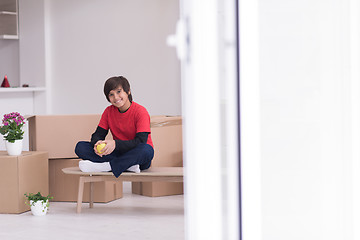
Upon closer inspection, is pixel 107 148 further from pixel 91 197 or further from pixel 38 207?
pixel 38 207

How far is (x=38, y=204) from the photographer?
3590 millimetres

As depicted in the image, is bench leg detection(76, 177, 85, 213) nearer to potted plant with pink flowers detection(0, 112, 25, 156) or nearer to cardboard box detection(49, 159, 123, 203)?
cardboard box detection(49, 159, 123, 203)

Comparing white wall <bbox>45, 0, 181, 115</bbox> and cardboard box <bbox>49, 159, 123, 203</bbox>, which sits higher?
white wall <bbox>45, 0, 181, 115</bbox>

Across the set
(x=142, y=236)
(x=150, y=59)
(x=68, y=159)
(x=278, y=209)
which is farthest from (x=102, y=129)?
(x=278, y=209)

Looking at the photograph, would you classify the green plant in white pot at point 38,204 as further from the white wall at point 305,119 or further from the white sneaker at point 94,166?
the white wall at point 305,119

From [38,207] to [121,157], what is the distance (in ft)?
1.97

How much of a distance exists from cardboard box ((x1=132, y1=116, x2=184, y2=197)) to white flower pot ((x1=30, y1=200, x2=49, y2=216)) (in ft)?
2.95

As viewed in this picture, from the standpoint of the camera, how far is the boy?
140 inches

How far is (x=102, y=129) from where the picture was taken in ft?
12.4

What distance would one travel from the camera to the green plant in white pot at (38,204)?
359 cm

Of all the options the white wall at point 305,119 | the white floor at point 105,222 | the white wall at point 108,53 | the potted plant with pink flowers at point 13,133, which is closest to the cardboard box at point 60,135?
the potted plant with pink flowers at point 13,133

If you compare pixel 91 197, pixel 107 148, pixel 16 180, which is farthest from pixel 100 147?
pixel 16 180

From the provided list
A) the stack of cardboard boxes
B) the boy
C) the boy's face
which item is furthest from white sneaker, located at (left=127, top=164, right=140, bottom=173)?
the stack of cardboard boxes

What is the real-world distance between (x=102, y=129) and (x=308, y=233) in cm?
270
